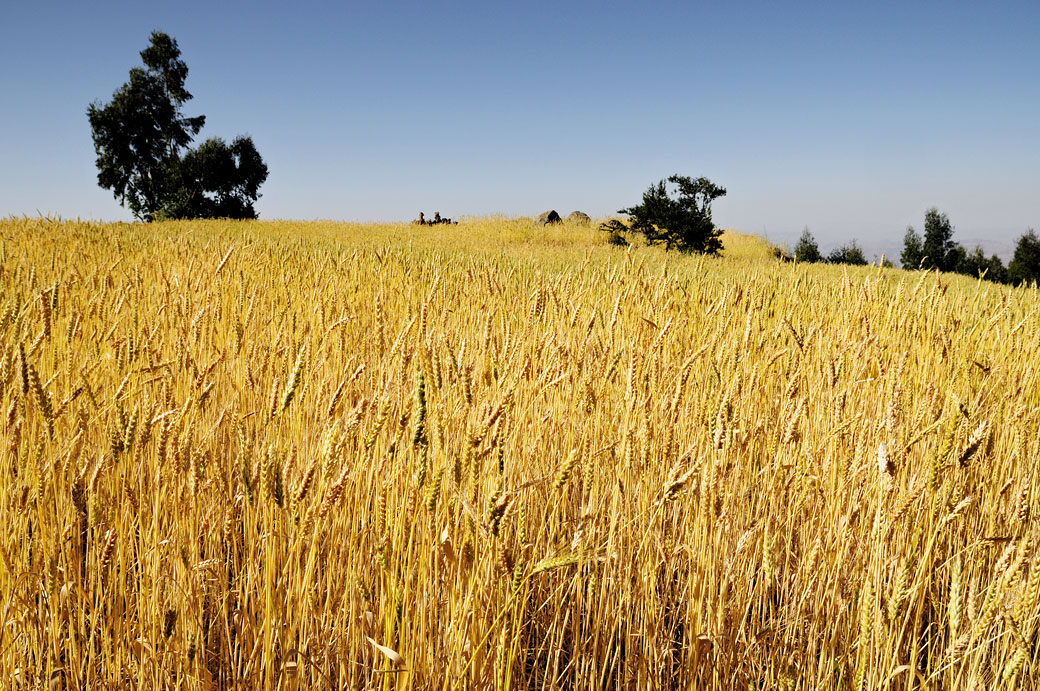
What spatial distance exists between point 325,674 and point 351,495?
0.36 metres

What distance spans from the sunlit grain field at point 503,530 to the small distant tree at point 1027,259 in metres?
36.9

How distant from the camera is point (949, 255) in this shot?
37625mm

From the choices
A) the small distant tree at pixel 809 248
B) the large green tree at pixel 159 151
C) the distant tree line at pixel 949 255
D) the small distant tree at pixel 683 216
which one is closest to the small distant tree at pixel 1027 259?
the distant tree line at pixel 949 255

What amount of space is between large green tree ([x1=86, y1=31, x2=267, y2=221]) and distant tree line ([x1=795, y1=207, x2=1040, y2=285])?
22315 millimetres

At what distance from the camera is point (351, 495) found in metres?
1.40

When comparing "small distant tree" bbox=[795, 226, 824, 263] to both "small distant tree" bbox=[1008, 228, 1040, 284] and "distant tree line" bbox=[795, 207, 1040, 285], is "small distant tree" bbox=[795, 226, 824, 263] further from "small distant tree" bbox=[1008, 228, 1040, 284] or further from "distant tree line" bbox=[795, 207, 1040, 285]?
"small distant tree" bbox=[1008, 228, 1040, 284]

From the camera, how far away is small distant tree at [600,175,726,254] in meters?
13.7

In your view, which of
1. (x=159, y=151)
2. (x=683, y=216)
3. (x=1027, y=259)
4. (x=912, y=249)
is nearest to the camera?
(x=683, y=216)

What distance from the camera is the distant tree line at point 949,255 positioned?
2382 centimetres

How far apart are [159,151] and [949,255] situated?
41305 millimetres

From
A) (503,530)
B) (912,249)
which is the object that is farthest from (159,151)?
(912,249)

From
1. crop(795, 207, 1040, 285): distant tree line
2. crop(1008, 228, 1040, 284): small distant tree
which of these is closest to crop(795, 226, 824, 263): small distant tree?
crop(795, 207, 1040, 285): distant tree line

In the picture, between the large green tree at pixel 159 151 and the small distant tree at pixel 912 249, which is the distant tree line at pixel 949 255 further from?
the large green tree at pixel 159 151

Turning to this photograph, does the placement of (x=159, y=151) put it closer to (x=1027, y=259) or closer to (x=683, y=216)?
(x=683, y=216)
